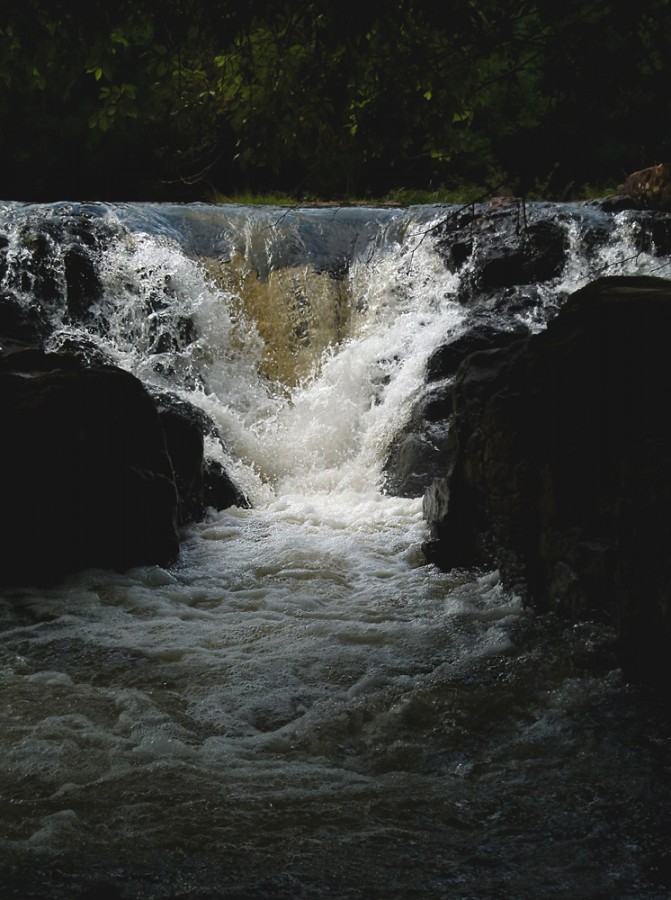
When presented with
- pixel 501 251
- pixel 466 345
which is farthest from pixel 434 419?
pixel 501 251

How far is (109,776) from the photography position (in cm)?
291

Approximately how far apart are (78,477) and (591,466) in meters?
3.02

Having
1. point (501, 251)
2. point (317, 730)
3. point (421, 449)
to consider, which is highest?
point (501, 251)

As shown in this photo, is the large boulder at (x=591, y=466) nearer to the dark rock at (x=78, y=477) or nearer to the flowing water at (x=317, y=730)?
the flowing water at (x=317, y=730)

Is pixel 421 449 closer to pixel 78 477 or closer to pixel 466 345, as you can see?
pixel 466 345

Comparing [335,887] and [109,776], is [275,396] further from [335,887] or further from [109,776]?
[335,887]

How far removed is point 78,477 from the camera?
17.9ft

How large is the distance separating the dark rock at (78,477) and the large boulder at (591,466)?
2094 mm

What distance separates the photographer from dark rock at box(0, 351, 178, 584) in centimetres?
532

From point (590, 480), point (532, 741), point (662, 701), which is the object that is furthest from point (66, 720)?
point (590, 480)

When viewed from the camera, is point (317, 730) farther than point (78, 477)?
No

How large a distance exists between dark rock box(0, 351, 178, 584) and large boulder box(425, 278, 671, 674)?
6.87ft

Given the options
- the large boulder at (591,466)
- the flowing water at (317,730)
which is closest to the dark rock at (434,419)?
the flowing water at (317,730)

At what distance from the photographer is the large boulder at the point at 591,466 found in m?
3.47
